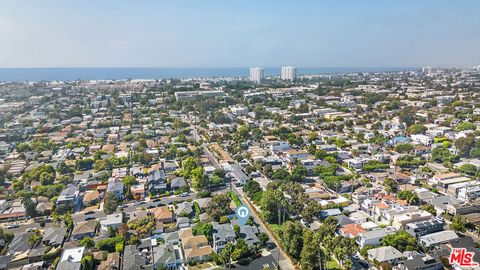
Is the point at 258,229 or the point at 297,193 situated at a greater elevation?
the point at 297,193

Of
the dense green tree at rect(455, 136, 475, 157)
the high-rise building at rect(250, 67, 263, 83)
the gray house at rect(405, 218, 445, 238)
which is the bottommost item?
the gray house at rect(405, 218, 445, 238)

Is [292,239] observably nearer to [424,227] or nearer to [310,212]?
[310,212]

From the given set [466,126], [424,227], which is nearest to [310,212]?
[424,227]

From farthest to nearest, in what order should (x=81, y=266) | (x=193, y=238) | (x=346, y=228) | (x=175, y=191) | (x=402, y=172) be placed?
(x=402, y=172), (x=175, y=191), (x=346, y=228), (x=193, y=238), (x=81, y=266)

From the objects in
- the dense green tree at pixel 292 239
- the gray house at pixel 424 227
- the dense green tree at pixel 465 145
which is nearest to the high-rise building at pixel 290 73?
the dense green tree at pixel 465 145

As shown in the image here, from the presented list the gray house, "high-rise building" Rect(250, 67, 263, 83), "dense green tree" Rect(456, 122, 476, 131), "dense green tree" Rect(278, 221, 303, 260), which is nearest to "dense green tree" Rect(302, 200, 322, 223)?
"dense green tree" Rect(278, 221, 303, 260)

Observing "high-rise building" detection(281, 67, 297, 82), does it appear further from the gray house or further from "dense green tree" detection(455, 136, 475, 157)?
the gray house

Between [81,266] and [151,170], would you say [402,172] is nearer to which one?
[151,170]

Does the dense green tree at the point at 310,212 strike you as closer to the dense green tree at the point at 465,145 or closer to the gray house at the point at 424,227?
the gray house at the point at 424,227

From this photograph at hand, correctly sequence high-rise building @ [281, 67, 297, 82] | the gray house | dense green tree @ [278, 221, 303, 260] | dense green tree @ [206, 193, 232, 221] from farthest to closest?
high-rise building @ [281, 67, 297, 82], dense green tree @ [206, 193, 232, 221], the gray house, dense green tree @ [278, 221, 303, 260]

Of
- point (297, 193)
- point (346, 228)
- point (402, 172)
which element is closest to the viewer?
point (346, 228)

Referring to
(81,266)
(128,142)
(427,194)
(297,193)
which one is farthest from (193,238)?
(128,142)
